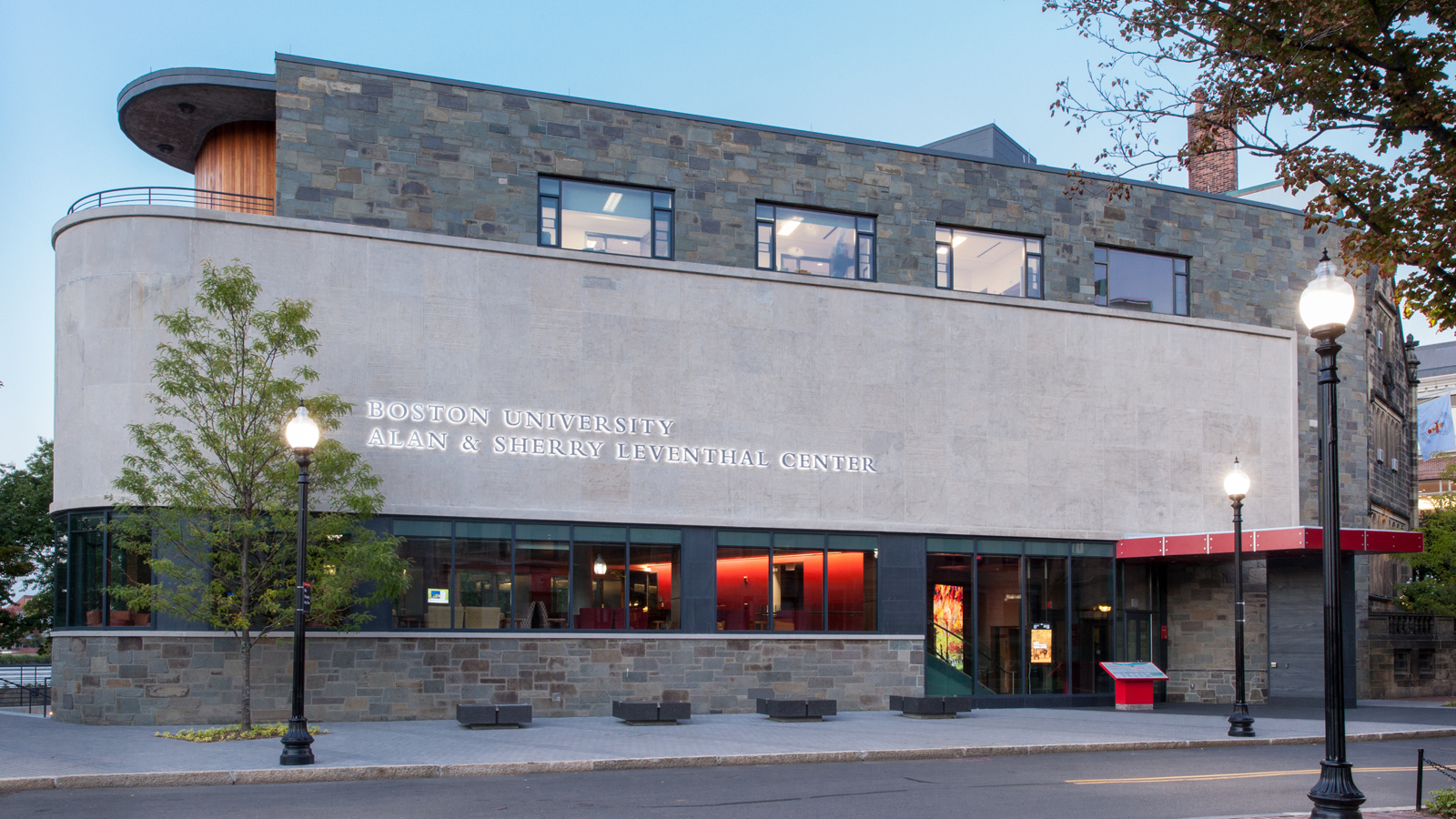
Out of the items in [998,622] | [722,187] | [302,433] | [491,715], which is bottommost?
[491,715]

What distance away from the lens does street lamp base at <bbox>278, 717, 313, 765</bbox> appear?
15.6m

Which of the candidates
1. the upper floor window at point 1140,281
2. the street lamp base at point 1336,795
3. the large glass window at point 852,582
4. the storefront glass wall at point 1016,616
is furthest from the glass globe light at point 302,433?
the upper floor window at point 1140,281

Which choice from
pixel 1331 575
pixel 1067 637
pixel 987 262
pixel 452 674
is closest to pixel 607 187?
pixel 987 262

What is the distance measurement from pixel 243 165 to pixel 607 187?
8.04 meters

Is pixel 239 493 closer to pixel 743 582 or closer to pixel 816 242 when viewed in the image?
pixel 743 582

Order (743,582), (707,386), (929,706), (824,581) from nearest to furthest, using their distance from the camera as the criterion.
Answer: (929,706) < (743,582) < (707,386) < (824,581)

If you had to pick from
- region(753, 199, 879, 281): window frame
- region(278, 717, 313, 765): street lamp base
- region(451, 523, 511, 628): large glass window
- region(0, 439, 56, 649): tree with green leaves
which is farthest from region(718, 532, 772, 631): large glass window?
region(0, 439, 56, 649): tree with green leaves

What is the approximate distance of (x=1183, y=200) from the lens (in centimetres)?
3083

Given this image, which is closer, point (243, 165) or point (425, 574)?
point (425, 574)

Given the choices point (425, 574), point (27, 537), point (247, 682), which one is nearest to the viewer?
point (247, 682)

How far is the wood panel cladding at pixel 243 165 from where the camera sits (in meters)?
25.2

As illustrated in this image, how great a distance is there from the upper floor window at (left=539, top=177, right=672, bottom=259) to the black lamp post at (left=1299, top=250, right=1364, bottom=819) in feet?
52.8

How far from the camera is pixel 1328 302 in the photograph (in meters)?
11.0

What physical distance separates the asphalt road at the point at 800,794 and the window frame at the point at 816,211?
41.7ft
